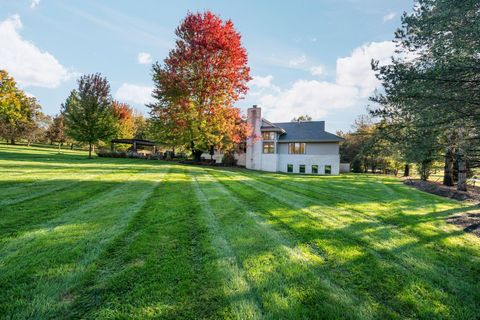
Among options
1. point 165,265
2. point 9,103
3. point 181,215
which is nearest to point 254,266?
point 165,265

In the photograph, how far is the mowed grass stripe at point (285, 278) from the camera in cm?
245

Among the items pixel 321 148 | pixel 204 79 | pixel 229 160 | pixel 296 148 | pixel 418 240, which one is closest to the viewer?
pixel 418 240

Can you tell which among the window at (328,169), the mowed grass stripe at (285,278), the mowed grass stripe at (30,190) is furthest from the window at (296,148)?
the mowed grass stripe at (285,278)

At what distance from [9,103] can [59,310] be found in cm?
4756

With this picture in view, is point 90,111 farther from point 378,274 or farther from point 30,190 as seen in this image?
point 378,274

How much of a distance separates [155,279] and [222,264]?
929 millimetres

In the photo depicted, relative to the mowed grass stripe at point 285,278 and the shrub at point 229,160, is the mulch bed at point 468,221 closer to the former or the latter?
the mowed grass stripe at point 285,278

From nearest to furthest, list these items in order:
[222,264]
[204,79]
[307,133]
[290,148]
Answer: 1. [222,264]
2. [204,79]
3. [290,148]
4. [307,133]

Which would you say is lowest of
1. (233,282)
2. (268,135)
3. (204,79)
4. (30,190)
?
(233,282)

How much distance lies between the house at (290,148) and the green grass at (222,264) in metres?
22.8

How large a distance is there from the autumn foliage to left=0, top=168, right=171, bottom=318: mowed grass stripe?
1758 centimetres

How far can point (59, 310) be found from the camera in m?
2.21

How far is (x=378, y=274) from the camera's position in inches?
129

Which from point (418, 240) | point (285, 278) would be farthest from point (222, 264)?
point (418, 240)
